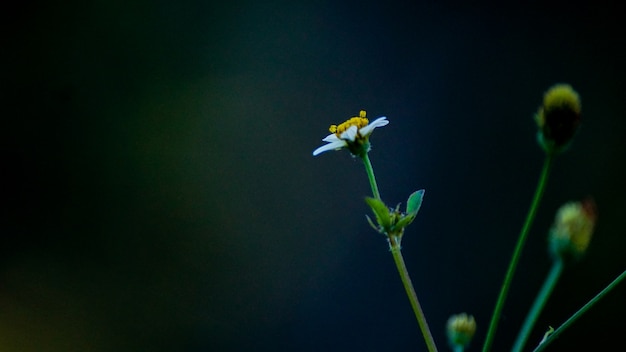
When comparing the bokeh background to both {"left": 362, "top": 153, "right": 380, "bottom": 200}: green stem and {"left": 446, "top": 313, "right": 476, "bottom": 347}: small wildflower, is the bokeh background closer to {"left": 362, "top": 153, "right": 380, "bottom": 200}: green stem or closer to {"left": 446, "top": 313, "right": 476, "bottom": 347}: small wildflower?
{"left": 362, "top": 153, "right": 380, "bottom": 200}: green stem

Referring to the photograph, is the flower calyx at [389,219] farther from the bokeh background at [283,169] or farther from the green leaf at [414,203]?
the bokeh background at [283,169]

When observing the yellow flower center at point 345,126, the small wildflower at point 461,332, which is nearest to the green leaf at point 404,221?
the small wildflower at point 461,332

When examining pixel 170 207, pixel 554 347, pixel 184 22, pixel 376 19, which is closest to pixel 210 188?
A: pixel 170 207

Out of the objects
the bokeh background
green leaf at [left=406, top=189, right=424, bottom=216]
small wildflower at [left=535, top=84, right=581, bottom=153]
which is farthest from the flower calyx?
the bokeh background

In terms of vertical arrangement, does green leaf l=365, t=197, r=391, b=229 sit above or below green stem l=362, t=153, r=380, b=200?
below

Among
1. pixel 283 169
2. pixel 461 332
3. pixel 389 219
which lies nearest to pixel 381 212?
pixel 389 219

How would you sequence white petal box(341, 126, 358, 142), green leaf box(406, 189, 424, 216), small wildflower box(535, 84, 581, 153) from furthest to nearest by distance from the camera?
1. white petal box(341, 126, 358, 142)
2. green leaf box(406, 189, 424, 216)
3. small wildflower box(535, 84, 581, 153)

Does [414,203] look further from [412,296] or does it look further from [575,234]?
[575,234]
